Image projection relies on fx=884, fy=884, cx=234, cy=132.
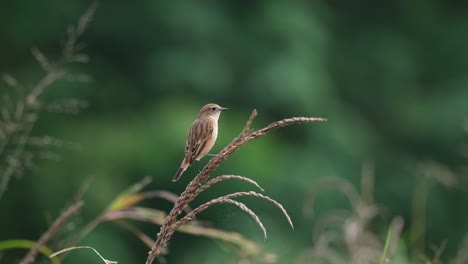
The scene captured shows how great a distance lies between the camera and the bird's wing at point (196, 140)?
2801mm

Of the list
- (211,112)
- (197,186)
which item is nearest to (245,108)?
(211,112)

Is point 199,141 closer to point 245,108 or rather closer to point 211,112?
point 211,112

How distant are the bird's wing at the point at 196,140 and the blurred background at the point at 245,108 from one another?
331 inches

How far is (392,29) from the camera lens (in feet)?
61.7

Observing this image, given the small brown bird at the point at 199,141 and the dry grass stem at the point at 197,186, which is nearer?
the dry grass stem at the point at 197,186

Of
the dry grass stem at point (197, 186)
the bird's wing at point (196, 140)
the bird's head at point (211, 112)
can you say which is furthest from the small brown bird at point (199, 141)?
the dry grass stem at point (197, 186)

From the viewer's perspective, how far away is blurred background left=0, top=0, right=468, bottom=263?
13.0 metres

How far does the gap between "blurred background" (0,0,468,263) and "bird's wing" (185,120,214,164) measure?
8396mm

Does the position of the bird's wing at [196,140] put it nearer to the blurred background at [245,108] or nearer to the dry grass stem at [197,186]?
the dry grass stem at [197,186]

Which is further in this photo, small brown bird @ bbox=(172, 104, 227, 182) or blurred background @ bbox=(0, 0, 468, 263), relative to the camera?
blurred background @ bbox=(0, 0, 468, 263)

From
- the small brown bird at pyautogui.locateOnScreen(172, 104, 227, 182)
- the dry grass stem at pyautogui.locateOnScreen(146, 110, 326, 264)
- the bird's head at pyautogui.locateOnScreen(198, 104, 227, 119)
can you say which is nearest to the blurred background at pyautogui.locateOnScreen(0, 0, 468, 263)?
the bird's head at pyautogui.locateOnScreen(198, 104, 227, 119)

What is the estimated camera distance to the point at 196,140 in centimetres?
282

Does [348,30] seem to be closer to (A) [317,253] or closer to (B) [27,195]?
(B) [27,195]

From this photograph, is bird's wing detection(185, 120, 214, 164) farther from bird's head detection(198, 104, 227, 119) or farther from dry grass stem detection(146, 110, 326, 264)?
dry grass stem detection(146, 110, 326, 264)
